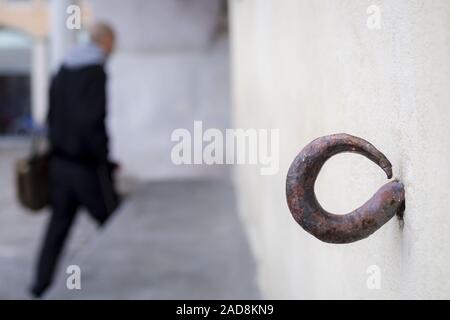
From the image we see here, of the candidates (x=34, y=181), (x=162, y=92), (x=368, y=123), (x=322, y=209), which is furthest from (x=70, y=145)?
(x=162, y=92)

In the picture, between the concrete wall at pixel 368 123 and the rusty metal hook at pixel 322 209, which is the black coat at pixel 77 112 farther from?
the rusty metal hook at pixel 322 209

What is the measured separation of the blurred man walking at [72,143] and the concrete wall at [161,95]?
4.97 metres

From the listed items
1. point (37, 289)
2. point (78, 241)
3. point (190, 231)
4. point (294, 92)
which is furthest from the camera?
point (78, 241)

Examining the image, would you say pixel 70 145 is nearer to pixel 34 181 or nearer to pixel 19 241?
pixel 34 181

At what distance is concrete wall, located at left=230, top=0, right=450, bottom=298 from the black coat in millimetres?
1365

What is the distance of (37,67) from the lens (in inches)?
874

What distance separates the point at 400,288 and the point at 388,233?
0.36ft

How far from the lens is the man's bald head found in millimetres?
4051

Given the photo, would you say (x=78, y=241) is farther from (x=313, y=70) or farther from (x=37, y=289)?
(x=313, y=70)

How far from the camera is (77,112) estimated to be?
3.90m

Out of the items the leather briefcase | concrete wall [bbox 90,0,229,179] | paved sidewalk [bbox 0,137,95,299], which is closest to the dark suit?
the leather briefcase

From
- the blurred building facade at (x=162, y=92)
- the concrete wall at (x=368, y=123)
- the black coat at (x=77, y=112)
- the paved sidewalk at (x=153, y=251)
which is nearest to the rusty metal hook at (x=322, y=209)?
the concrete wall at (x=368, y=123)

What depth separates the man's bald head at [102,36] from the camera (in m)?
4.05
